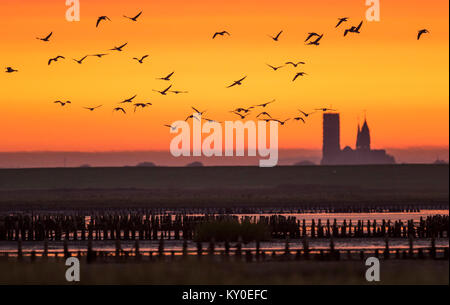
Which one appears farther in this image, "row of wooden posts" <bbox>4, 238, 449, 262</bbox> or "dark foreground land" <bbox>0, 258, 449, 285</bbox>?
"row of wooden posts" <bbox>4, 238, 449, 262</bbox>

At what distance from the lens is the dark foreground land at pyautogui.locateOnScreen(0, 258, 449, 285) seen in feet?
145

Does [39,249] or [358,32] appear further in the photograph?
[39,249]

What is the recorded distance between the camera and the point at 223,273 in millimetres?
45656

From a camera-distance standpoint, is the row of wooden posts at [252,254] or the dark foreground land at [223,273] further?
the row of wooden posts at [252,254]

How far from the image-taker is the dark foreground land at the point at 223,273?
44156mm

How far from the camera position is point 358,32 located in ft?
164

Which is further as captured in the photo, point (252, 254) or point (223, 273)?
point (252, 254)
